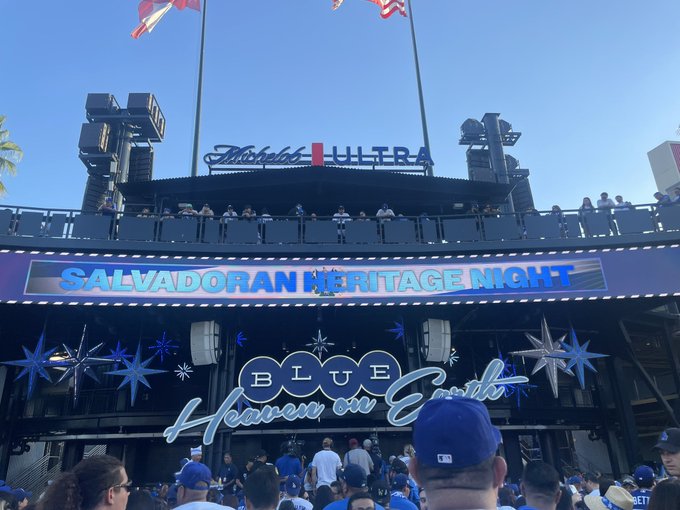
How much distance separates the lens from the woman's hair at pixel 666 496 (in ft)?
12.0

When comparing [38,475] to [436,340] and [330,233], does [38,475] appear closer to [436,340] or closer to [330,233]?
[330,233]

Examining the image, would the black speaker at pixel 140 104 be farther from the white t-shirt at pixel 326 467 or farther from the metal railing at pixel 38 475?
the white t-shirt at pixel 326 467

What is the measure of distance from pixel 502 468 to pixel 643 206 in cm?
1879

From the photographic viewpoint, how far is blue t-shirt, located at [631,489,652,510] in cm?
580

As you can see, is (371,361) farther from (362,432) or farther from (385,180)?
(385,180)

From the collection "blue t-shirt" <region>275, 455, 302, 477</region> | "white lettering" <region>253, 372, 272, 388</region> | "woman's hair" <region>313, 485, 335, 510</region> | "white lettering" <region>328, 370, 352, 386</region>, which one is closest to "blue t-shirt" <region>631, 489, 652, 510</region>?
"woman's hair" <region>313, 485, 335, 510</region>

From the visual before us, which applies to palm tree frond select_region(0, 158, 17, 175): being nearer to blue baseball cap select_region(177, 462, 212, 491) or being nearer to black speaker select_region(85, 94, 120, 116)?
black speaker select_region(85, 94, 120, 116)

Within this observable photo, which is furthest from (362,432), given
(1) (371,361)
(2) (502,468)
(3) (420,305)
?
(2) (502,468)

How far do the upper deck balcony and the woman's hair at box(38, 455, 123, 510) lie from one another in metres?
13.9

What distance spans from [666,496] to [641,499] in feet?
8.73

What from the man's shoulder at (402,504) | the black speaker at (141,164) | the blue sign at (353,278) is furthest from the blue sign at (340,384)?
the black speaker at (141,164)

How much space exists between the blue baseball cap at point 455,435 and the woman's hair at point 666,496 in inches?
90.6

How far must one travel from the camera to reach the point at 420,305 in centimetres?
1733

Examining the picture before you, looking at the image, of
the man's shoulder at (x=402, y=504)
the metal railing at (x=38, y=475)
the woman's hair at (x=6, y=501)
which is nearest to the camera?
the woman's hair at (x=6, y=501)
